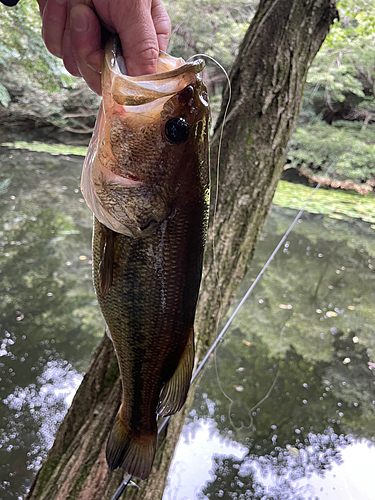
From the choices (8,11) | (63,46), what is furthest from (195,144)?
(8,11)

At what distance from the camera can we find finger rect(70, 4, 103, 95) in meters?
0.89

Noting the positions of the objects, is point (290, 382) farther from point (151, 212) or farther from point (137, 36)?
point (137, 36)

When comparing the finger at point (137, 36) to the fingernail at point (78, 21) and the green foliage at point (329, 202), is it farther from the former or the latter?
the green foliage at point (329, 202)

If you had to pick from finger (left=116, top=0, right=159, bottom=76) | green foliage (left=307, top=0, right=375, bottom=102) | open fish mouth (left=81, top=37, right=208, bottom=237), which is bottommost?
open fish mouth (left=81, top=37, right=208, bottom=237)

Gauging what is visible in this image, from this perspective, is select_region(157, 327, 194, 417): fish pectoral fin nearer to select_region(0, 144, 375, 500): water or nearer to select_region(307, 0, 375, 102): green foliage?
select_region(0, 144, 375, 500): water

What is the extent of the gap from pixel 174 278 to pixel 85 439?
124 centimetres

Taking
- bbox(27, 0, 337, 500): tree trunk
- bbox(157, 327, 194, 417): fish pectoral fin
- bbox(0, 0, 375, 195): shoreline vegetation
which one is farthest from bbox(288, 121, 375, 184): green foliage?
bbox(157, 327, 194, 417): fish pectoral fin

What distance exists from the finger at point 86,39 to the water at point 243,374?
2.92 metres

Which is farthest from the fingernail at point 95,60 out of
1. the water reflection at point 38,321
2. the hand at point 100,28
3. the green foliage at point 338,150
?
the green foliage at point 338,150

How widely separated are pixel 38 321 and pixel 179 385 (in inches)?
137

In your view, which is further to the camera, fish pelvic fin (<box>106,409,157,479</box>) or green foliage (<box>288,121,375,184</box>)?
green foliage (<box>288,121,375,184</box>)

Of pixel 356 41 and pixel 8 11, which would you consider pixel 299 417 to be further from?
pixel 356 41

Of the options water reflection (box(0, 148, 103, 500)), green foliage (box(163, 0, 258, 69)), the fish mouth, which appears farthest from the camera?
→ green foliage (box(163, 0, 258, 69))

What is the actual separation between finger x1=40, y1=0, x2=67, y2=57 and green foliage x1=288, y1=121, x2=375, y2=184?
12424 mm
